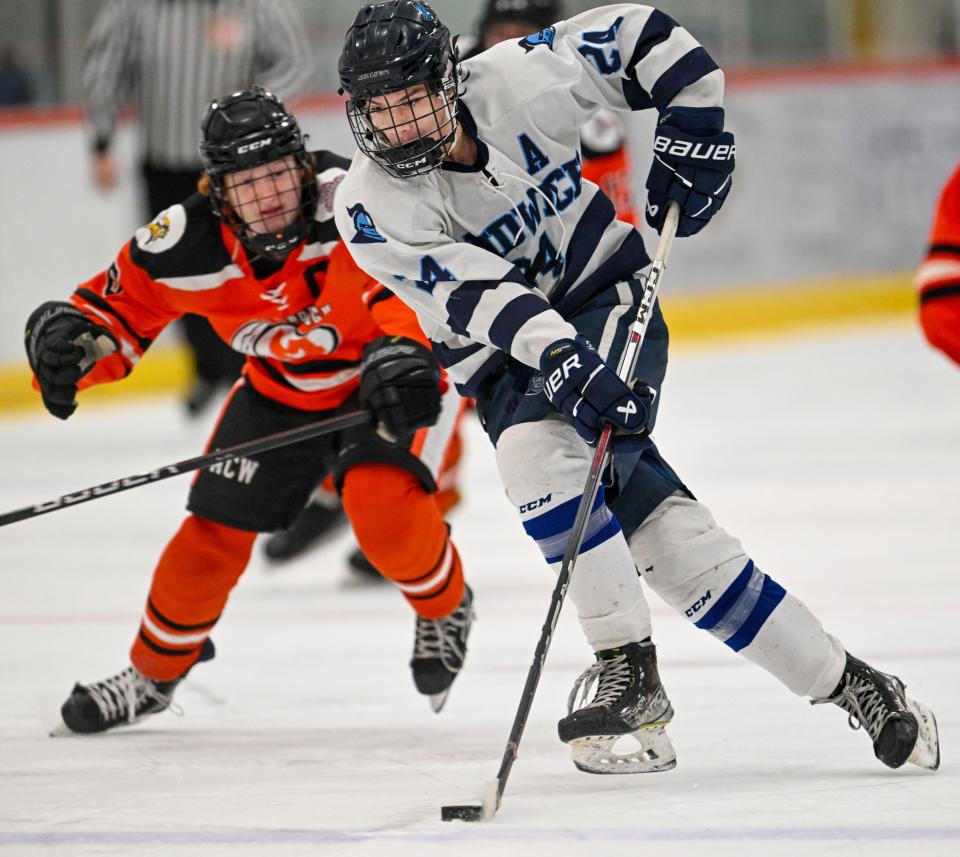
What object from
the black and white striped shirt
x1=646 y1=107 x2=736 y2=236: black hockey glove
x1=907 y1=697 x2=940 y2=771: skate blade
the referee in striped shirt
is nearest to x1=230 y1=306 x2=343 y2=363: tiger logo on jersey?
x1=646 y1=107 x2=736 y2=236: black hockey glove

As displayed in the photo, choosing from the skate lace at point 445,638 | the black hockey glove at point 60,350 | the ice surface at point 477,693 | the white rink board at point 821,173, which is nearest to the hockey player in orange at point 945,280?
the ice surface at point 477,693

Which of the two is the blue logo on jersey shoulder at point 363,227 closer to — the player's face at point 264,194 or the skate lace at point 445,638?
the player's face at point 264,194

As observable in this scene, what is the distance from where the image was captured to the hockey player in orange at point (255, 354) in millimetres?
2592

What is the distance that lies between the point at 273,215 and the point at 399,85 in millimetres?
497

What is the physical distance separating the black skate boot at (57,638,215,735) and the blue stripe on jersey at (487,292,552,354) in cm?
92

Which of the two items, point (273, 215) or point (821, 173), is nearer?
point (273, 215)

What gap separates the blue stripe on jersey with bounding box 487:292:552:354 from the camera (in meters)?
2.15

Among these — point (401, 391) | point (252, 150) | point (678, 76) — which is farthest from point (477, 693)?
point (678, 76)

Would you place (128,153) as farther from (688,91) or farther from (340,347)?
(688,91)

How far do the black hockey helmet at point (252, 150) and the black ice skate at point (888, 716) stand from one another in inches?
42.5

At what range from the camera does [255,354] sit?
2.81 meters

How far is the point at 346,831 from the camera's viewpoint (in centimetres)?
196

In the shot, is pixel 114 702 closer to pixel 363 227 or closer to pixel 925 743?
pixel 363 227

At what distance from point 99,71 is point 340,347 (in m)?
3.43
